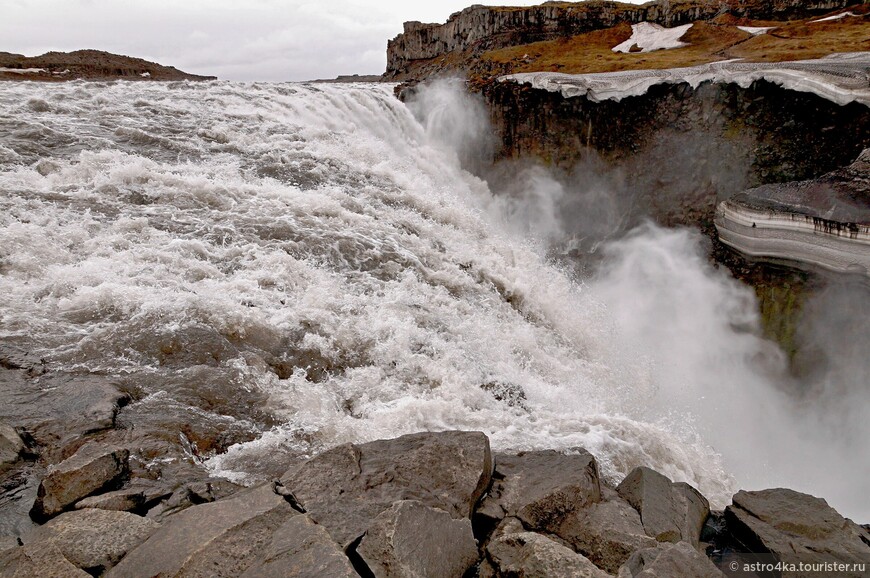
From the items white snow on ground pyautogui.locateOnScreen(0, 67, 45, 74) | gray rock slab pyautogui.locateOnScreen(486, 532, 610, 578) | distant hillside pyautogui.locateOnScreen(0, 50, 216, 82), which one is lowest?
gray rock slab pyautogui.locateOnScreen(486, 532, 610, 578)

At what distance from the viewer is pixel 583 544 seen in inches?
148

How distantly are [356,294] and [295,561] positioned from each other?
Answer: 5.29 metres

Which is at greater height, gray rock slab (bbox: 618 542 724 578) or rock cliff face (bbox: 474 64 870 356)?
rock cliff face (bbox: 474 64 870 356)

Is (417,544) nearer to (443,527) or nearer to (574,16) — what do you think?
(443,527)

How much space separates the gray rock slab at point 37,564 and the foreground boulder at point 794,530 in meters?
4.92

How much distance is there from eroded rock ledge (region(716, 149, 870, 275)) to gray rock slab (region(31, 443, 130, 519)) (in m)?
12.1

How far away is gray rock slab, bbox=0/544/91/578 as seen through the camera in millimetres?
2887

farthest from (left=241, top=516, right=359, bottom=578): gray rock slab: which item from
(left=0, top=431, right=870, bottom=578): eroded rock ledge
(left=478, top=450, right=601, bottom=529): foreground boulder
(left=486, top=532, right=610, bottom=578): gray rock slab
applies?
(left=478, top=450, right=601, bottom=529): foreground boulder

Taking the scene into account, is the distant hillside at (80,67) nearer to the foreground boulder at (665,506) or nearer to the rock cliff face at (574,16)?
the rock cliff face at (574,16)

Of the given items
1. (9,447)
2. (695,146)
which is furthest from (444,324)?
(695,146)

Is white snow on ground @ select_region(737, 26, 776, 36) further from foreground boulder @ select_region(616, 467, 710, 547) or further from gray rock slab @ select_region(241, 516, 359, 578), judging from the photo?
gray rock slab @ select_region(241, 516, 359, 578)

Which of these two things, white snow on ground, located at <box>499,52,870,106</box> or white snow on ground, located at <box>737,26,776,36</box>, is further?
white snow on ground, located at <box>737,26,776,36</box>

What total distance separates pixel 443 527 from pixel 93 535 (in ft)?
7.31

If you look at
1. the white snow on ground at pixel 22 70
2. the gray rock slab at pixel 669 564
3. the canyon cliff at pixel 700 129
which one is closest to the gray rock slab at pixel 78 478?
the gray rock slab at pixel 669 564
